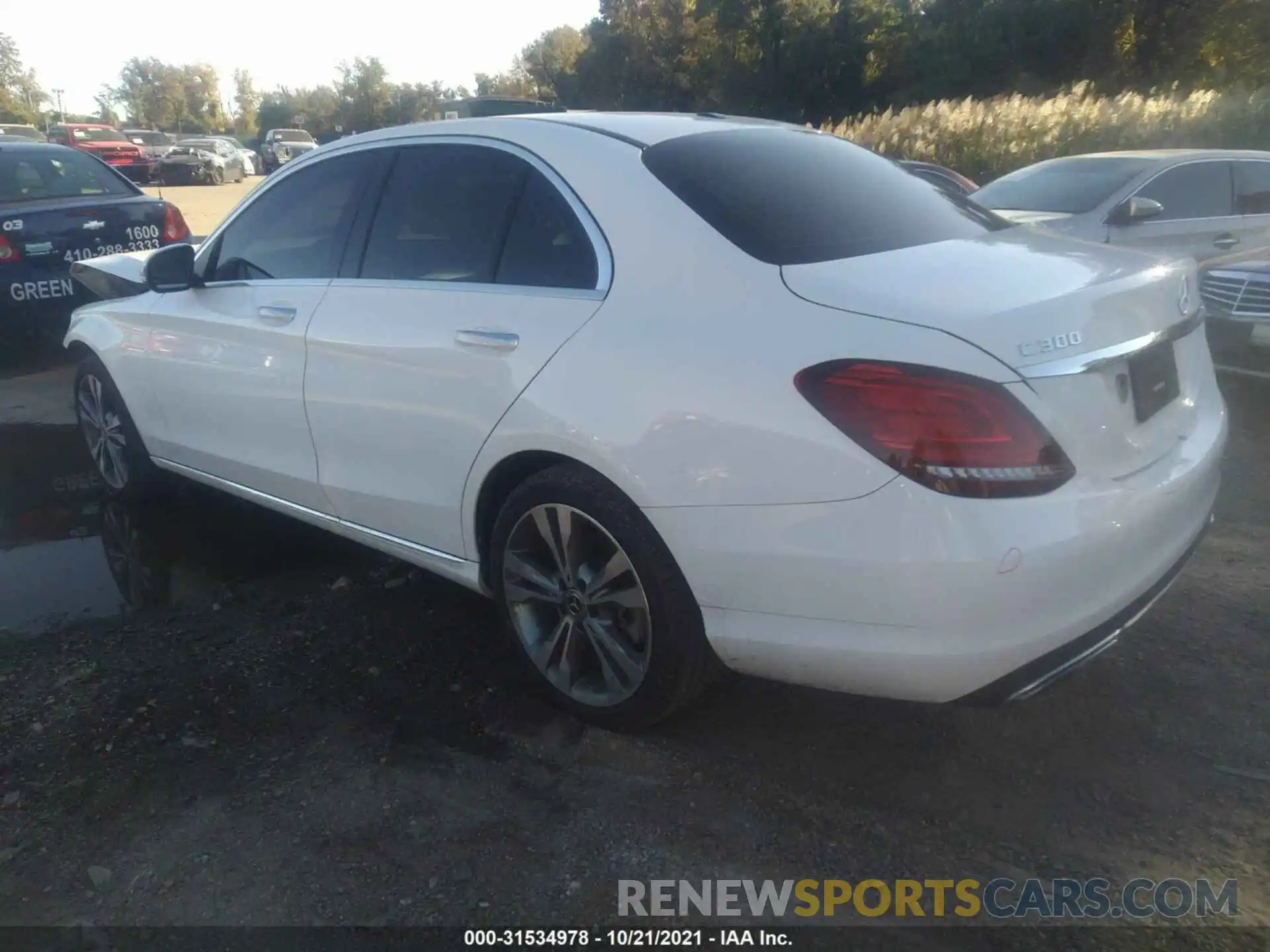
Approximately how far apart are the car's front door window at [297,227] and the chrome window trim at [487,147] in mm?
29

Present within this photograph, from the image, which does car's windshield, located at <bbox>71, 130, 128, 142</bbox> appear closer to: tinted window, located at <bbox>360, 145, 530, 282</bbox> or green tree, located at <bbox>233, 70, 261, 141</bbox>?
tinted window, located at <bbox>360, 145, 530, 282</bbox>

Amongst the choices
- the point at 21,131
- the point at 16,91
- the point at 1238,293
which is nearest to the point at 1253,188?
the point at 1238,293

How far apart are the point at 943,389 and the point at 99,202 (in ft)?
25.2

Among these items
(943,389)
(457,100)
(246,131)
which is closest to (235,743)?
(943,389)

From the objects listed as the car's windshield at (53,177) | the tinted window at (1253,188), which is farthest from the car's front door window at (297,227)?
the tinted window at (1253,188)

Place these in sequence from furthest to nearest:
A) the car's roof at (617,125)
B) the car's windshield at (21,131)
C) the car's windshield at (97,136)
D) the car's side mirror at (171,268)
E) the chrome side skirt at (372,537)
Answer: the car's windshield at (97,136), the car's windshield at (21,131), the car's side mirror at (171,268), the chrome side skirt at (372,537), the car's roof at (617,125)

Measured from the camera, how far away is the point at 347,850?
2.69 metres

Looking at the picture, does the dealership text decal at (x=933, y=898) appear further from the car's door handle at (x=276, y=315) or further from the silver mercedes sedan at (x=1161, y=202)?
the silver mercedes sedan at (x=1161, y=202)

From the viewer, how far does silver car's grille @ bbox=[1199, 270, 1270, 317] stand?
20.0ft

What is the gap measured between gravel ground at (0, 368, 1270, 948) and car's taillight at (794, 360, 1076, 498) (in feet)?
3.08

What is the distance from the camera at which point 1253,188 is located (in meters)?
8.34

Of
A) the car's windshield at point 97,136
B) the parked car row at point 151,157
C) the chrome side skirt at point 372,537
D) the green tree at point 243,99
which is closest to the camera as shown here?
the chrome side skirt at point 372,537

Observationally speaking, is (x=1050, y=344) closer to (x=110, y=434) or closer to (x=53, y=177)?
(x=110, y=434)

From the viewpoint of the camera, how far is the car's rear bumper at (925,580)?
236cm
